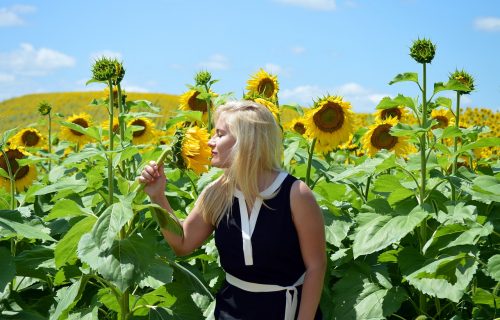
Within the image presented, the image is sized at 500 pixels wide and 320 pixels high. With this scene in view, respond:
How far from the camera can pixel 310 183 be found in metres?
3.66

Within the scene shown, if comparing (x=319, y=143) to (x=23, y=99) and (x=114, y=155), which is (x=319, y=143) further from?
(x=23, y=99)

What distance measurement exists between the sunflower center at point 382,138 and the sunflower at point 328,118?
69 centimetres

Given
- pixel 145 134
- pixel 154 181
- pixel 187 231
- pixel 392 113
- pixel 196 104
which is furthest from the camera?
pixel 145 134

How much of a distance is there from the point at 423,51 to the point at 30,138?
4.42 m

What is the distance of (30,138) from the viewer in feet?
22.0

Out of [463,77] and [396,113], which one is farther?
[396,113]

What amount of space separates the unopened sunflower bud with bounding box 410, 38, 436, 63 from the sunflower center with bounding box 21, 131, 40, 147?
4309mm

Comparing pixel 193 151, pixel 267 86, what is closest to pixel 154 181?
pixel 193 151

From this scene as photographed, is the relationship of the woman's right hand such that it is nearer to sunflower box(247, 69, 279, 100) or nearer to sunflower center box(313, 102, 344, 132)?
sunflower center box(313, 102, 344, 132)

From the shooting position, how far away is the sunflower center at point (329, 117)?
13.1 ft

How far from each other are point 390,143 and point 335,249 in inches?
51.6

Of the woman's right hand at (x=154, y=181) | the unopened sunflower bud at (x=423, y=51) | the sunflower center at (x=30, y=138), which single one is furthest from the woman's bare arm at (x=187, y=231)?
the sunflower center at (x=30, y=138)

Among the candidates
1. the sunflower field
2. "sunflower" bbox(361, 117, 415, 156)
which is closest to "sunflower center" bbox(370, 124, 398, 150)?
"sunflower" bbox(361, 117, 415, 156)

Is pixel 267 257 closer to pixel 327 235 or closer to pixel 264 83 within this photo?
pixel 327 235
